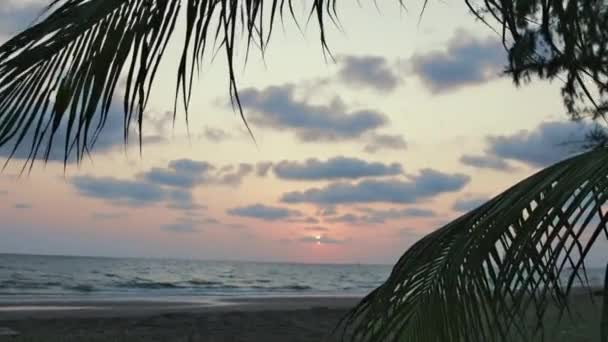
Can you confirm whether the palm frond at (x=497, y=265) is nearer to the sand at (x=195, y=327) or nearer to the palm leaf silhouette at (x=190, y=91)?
the palm leaf silhouette at (x=190, y=91)

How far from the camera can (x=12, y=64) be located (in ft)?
4.00

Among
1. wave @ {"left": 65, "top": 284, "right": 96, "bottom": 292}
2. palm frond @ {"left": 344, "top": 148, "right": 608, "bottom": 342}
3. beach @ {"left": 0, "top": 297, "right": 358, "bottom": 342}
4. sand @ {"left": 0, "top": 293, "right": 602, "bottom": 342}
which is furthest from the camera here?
wave @ {"left": 65, "top": 284, "right": 96, "bottom": 292}

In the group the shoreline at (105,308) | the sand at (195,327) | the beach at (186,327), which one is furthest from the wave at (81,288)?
the beach at (186,327)

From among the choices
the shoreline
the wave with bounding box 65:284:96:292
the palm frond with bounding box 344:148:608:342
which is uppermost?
the palm frond with bounding box 344:148:608:342

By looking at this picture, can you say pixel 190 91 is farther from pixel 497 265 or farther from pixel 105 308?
pixel 105 308

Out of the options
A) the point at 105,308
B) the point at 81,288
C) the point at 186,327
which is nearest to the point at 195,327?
the point at 186,327

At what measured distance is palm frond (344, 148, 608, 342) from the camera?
119 centimetres

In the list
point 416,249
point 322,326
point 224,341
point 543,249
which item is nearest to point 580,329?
point 224,341

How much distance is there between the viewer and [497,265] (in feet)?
4.69

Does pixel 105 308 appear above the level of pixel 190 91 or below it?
below

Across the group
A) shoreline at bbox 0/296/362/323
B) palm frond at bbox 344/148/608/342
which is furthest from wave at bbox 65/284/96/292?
palm frond at bbox 344/148/608/342

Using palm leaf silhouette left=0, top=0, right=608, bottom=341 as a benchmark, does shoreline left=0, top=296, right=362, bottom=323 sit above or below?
below

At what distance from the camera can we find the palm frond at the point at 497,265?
1192 millimetres

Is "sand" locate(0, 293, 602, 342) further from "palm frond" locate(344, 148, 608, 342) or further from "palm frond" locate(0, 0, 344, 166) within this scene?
"palm frond" locate(0, 0, 344, 166)
